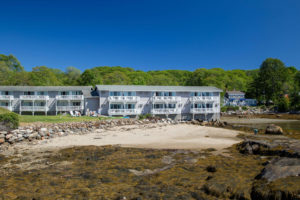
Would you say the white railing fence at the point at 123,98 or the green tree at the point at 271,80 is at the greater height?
the green tree at the point at 271,80

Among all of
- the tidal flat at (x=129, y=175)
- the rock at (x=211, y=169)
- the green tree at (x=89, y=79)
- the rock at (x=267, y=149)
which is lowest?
the tidal flat at (x=129, y=175)

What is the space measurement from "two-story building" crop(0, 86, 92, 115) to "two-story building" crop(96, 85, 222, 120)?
15.5ft

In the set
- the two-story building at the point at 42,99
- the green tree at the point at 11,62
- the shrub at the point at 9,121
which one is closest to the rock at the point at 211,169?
the shrub at the point at 9,121

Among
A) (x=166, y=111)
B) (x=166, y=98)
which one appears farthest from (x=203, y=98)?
(x=166, y=111)

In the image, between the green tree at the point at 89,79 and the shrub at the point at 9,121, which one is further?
the green tree at the point at 89,79

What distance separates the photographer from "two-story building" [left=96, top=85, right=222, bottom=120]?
126 feet

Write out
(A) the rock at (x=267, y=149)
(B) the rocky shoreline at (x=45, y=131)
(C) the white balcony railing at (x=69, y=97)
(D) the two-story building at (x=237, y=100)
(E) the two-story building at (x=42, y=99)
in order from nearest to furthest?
(A) the rock at (x=267, y=149), (B) the rocky shoreline at (x=45, y=131), (E) the two-story building at (x=42, y=99), (C) the white balcony railing at (x=69, y=97), (D) the two-story building at (x=237, y=100)

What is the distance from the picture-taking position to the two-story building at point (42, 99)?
A: 38.8 m

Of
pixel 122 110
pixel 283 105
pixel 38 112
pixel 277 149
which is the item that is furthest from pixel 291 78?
pixel 38 112

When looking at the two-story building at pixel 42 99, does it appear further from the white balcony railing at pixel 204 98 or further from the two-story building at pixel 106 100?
the white balcony railing at pixel 204 98

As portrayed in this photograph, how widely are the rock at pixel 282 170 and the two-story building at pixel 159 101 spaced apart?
30792 millimetres

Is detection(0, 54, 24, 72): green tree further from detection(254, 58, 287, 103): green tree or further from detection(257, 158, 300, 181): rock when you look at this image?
detection(254, 58, 287, 103): green tree

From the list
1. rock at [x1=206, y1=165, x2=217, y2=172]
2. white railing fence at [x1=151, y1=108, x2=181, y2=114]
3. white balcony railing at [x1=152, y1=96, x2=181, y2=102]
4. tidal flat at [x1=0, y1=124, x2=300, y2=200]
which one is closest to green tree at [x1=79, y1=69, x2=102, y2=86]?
white balcony railing at [x1=152, y1=96, x2=181, y2=102]

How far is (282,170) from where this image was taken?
8.77 meters
